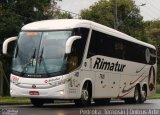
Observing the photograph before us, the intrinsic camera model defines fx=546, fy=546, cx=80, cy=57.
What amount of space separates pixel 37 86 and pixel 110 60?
5.48 metres

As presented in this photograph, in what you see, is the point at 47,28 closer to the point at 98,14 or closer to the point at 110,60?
the point at 110,60

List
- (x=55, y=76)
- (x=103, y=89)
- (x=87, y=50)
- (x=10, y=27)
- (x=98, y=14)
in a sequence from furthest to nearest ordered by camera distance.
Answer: (x=98, y=14), (x=10, y=27), (x=103, y=89), (x=87, y=50), (x=55, y=76)

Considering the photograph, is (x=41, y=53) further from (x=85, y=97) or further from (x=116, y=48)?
(x=116, y=48)

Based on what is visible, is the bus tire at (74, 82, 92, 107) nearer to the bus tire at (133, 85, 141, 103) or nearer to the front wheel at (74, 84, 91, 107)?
the front wheel at (74, 84, 91, 107)

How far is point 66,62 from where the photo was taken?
67.8 ft

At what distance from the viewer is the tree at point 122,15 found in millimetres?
73694

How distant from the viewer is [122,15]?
263ft

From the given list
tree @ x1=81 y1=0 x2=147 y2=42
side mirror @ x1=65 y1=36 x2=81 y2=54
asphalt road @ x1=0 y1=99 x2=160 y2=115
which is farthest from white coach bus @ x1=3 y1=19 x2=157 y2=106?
tree @ x1=81 y1=0 x2=147 y2=42

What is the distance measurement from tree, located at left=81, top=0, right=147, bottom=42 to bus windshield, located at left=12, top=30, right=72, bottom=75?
49.8 meters

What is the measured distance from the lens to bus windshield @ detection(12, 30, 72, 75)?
2069cm

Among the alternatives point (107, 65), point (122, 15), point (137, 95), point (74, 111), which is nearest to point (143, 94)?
point (137, 95)

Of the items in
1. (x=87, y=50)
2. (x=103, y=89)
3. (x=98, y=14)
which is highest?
Answer: (x=98, y=14)

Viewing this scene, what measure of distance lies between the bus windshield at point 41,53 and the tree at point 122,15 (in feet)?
163

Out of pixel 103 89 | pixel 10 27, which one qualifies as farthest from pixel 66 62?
pixel 10 27
